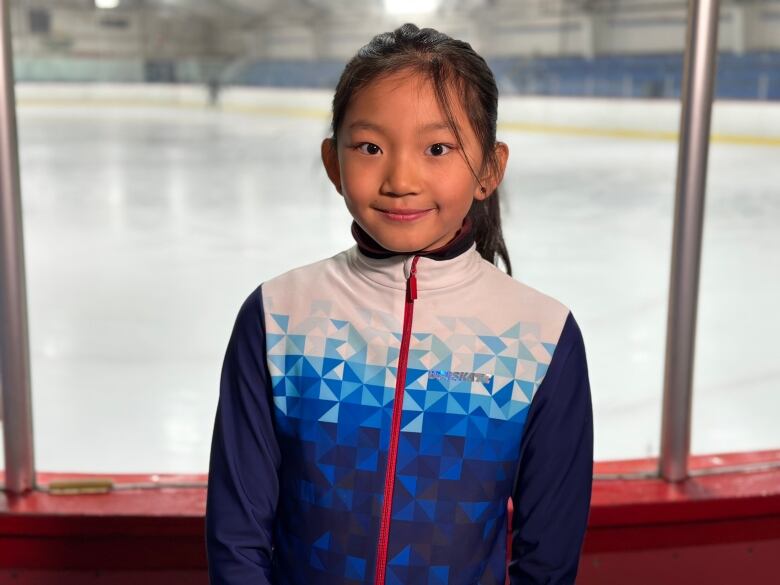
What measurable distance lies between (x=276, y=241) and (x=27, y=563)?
314cm

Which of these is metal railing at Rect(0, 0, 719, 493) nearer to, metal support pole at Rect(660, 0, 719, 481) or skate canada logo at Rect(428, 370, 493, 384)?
metal support pole at Rect(660, 0, 719, 481)

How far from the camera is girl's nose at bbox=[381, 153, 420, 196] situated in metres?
0.81

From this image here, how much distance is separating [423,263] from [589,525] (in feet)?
2.66

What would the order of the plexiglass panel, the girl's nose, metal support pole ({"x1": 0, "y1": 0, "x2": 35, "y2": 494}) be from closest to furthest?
the girl's nose, metal support pole ({"x1": 0, "y1": 0, "x2": 35, "y2": 494}), the plexiglass panel

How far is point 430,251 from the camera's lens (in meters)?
0.89

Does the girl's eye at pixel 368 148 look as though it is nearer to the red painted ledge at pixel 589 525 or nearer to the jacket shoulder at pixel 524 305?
the jacket shoulder at pixel 524 305

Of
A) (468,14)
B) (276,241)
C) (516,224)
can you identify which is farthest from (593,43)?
(276,241)

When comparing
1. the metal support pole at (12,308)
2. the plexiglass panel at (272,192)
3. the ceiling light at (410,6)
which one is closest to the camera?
the metal support pole at (12,308)

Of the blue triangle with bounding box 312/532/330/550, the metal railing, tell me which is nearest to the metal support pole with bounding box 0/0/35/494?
the metal railing

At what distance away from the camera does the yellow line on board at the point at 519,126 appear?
8.23m

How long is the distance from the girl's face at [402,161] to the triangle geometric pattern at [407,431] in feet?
0.35

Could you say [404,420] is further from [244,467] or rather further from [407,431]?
[244,467]

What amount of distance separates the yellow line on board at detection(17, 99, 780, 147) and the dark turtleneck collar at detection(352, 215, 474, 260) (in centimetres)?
758

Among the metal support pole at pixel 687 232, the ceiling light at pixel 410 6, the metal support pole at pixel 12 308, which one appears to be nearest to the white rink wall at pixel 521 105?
the ceiling light at pixel 410 6
